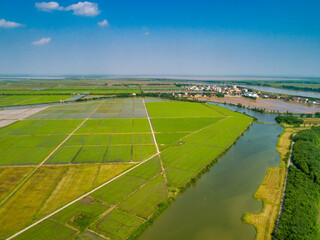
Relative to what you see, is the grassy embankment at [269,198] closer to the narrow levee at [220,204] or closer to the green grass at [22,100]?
the narrow levee at [220,204]

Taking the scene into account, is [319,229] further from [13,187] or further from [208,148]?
[13,187]

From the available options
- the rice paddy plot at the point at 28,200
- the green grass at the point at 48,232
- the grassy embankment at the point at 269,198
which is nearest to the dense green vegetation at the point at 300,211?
the grassy embankment at the point at 269,198

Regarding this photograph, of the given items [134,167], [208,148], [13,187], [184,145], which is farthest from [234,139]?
[13,187]

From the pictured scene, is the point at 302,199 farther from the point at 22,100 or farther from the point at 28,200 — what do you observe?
the point at 22,100

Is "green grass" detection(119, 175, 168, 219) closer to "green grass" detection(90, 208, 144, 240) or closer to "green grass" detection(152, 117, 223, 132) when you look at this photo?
"green grass" detection(90, 208, 144, 240)

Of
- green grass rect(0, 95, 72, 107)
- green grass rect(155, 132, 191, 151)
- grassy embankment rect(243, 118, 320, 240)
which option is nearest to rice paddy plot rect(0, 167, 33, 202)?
green grass rect(155, 132, 191, 151)

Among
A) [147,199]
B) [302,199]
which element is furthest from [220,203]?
[302,199]
